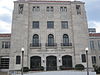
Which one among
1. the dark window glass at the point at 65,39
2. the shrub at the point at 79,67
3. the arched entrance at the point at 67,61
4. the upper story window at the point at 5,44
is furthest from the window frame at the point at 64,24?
the upper story window at the point at 5,44

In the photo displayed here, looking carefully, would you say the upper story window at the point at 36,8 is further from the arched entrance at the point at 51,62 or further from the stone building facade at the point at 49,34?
the arched entrance at the point at 51,62

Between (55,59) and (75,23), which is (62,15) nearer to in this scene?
(75,23)

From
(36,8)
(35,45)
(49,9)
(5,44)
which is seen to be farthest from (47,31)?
(5,44)

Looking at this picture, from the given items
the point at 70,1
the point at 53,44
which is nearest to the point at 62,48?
the point at 53,44

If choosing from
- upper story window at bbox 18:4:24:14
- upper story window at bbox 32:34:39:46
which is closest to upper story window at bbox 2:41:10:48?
upper story window at bbox 32:34:39:46

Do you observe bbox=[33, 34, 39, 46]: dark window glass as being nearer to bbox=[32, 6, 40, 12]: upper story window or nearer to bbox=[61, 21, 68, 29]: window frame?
bbox=[32, 6, 40, 12]: upper story window

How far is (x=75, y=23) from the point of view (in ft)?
136

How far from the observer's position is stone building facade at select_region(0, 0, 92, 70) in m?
39.3

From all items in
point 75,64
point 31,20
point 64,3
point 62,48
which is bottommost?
point 75,64

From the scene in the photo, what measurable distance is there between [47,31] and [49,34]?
0.81 meters

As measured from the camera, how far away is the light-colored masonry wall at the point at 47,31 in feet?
129

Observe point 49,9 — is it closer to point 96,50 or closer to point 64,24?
A: point 64,24

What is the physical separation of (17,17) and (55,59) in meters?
12.6

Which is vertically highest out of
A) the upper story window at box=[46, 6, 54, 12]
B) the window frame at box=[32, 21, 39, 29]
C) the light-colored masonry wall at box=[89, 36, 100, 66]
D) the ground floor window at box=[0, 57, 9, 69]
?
the upper story window at box=[46, 6, 54, 12]
